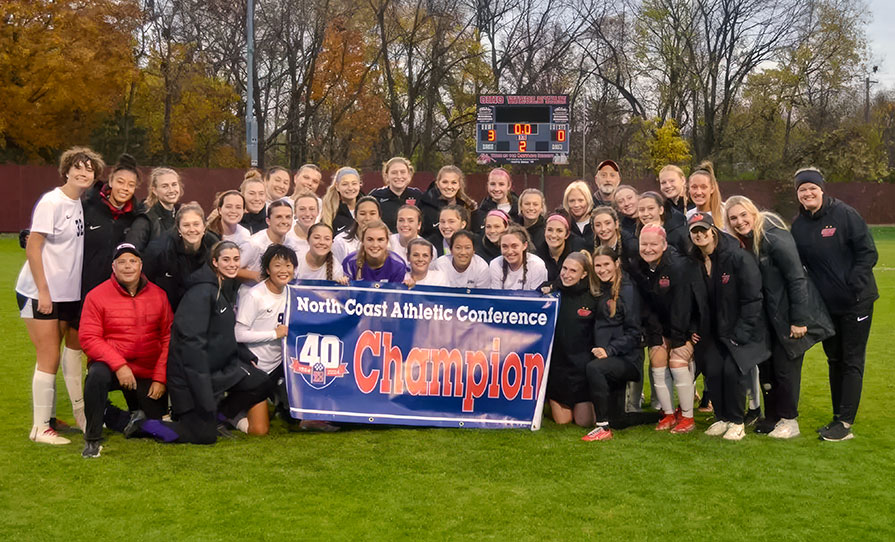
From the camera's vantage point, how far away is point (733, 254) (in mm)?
5820

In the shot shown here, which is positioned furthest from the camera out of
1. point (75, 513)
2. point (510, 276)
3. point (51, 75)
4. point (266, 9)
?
point (266, 9)

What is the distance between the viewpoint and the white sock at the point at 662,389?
6.20m

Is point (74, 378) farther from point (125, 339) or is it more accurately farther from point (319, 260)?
point (319, 260)

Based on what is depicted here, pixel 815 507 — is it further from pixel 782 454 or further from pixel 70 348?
pixel 70 348

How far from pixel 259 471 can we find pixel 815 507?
3080 millimetres

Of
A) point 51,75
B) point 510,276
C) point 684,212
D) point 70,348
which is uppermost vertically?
point 51,75

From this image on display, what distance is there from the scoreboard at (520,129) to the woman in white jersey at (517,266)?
17.6 m

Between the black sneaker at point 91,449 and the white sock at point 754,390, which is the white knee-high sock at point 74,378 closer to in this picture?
the black sneaker at point 91,449

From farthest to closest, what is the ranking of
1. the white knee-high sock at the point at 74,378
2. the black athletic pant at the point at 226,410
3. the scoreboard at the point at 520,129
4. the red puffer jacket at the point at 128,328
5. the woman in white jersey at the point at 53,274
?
the scoreboard at the point at 520,129 → the white knee-high sock at the point at 74,378 → the black athletic pant at the point at 226,410 → the woman in white jersey at the point at 53,274 → the red puffer jacket at the point at 128,328

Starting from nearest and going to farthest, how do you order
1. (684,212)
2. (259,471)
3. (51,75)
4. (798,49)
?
1. (259,471)
2. (684,212)
3. (51,75)
4. (798,49)

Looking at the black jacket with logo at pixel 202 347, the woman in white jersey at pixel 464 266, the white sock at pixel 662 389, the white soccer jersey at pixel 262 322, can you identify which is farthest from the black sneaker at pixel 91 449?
the white sock at pixel 662 389

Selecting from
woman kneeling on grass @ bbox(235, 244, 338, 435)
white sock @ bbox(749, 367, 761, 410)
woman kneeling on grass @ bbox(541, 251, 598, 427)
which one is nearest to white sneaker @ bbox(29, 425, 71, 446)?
woman kneeling on grass @ bbox(235, 244, 338, 435)

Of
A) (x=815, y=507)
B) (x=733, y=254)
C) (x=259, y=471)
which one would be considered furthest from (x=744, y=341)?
(x=259, y=471)

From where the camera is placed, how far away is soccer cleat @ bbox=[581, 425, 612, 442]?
5988 millimetres
